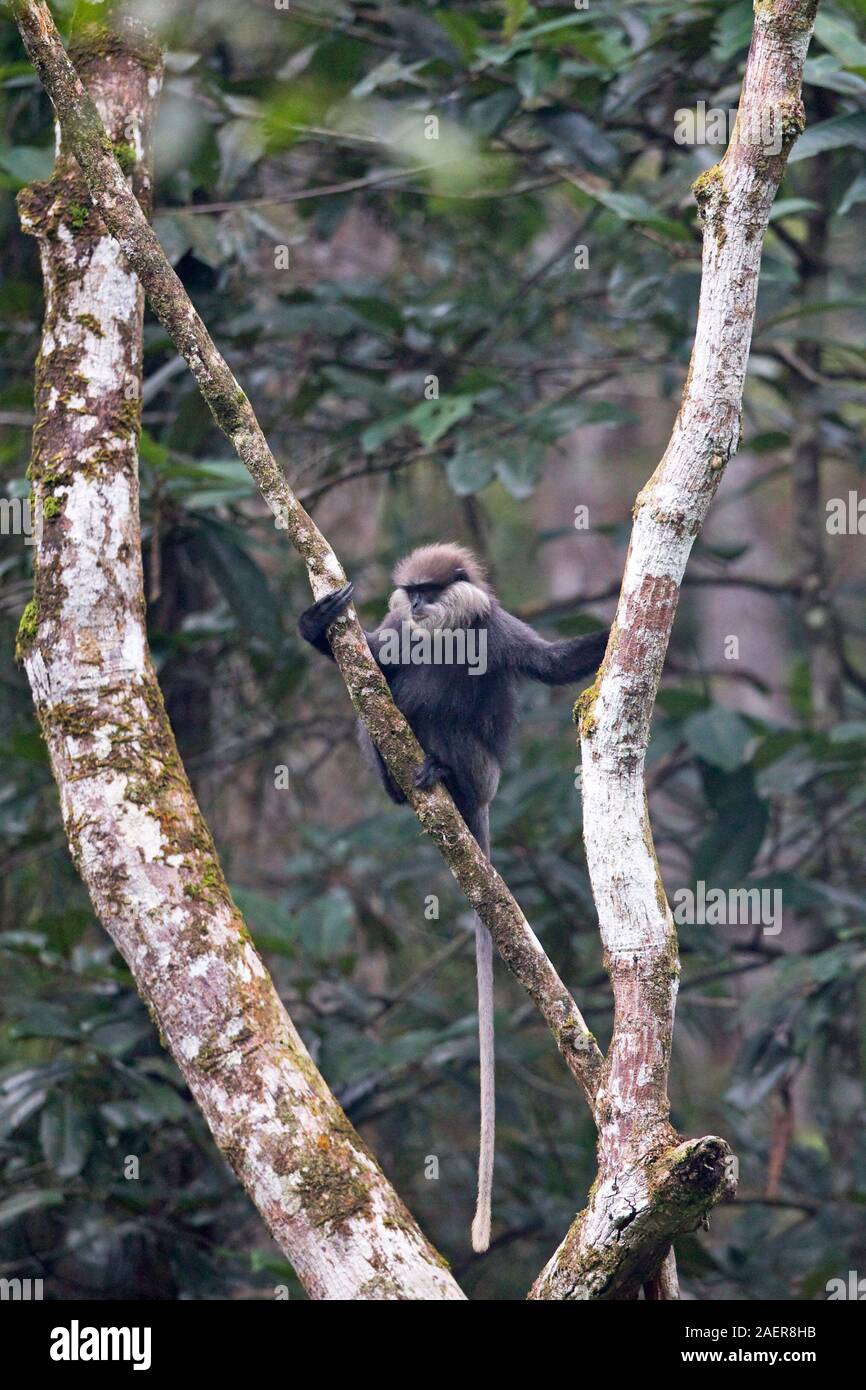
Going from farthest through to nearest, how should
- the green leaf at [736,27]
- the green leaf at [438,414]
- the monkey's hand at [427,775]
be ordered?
1. the green leaf at [438,414]
2. the green leaf at [736,27]
3. the monkey's hand at [427,775]

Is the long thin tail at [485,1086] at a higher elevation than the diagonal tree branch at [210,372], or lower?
lower

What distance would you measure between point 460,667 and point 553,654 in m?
0.42

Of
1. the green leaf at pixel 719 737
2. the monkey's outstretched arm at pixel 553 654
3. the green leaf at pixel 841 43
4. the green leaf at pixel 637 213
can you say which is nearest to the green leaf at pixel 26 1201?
the monkey's outstretched arm at pixel 553 654

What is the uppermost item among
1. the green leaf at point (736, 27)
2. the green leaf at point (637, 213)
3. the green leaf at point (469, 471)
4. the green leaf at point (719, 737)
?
the green leaf at point (736, 27)

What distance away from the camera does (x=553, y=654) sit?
4.50 metres

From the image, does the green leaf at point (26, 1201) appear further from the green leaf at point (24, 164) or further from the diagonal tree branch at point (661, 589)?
the green leaf at point (24, 164)

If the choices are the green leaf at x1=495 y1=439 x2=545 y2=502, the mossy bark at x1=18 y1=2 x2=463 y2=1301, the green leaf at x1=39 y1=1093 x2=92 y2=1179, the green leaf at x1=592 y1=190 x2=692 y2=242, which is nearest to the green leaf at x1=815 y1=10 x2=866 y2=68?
the green leaf at x1=592 y1=190 x2=692 y2=242

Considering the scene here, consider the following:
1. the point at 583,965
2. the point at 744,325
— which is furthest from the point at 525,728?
the point at 744,325

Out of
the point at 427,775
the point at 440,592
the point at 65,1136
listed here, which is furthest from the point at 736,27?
the point at 65,1136

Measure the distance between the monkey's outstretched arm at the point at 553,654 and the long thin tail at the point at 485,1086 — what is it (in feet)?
1.94

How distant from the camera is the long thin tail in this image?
11.0 ft

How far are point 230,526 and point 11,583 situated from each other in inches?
34.5

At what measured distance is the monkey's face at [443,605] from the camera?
183 inches
